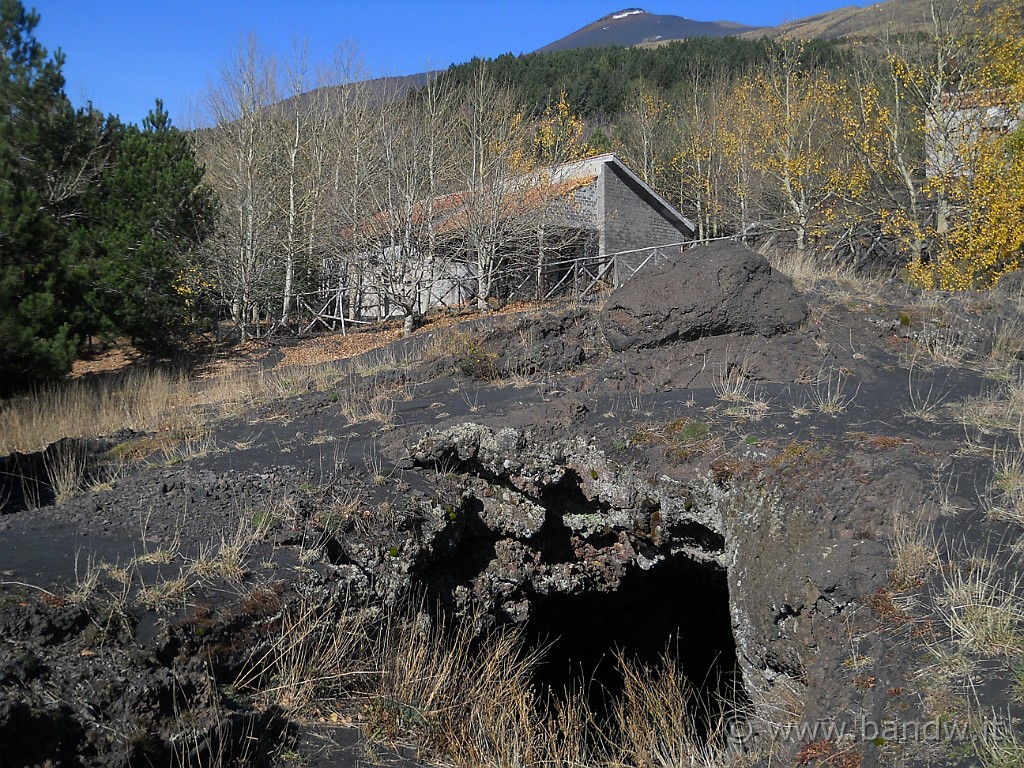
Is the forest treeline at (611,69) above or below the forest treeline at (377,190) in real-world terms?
above

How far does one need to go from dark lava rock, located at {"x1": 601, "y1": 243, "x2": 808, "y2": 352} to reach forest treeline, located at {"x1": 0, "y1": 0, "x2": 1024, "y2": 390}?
31.1 ft

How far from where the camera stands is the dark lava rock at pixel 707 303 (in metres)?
10.4

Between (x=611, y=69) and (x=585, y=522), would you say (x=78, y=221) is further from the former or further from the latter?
(x=611, y=69)

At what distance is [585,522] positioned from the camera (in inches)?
293

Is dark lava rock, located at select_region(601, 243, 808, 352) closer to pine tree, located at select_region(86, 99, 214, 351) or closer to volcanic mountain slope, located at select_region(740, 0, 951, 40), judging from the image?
pine tree, located at select_region(86, 99, 214, 351)

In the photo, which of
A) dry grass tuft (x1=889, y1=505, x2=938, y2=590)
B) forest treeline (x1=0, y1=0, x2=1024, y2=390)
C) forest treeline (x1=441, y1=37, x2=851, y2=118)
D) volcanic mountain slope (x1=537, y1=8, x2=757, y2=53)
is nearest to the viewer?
dry grass tuft (x1=889, y1=505, x2=938, y2=590)

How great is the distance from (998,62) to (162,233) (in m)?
22.2

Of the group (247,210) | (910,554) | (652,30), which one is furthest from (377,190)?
(652,30)

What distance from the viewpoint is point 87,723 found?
3.66m

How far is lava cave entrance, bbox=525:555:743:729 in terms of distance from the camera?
26.1 feet

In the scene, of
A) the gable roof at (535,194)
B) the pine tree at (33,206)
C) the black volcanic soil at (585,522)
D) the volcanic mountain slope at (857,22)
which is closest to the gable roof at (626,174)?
the gable roof at (535,194)

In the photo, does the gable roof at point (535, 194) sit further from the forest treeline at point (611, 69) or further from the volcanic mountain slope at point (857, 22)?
the forest treeline at point (611, 69)

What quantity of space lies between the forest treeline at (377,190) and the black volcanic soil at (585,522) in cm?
773

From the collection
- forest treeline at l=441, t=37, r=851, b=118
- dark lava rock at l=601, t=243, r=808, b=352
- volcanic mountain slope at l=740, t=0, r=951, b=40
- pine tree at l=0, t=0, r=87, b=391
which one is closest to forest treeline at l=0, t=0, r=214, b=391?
pine tree at l=0, t=0, r=87, b=391
